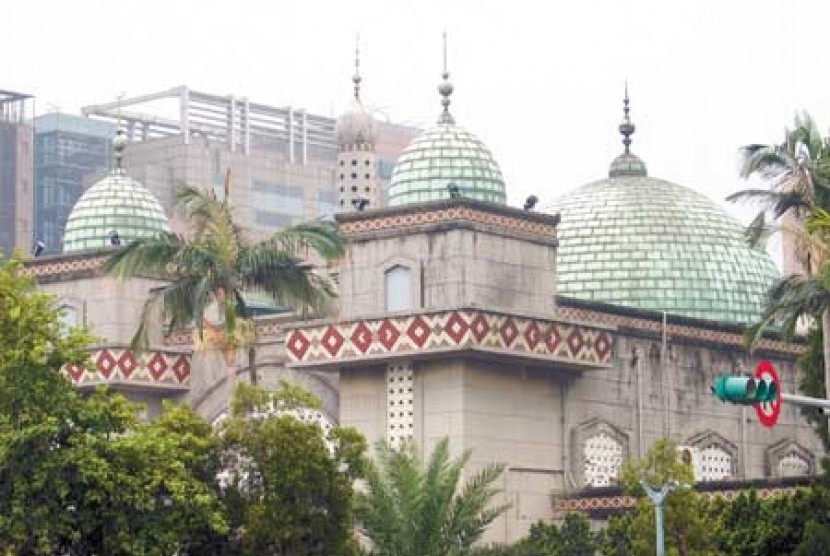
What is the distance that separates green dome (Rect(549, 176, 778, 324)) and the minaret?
26.8 feet

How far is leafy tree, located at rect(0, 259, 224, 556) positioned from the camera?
48.4 meters

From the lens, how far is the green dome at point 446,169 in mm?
61500

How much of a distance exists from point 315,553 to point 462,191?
1381cm

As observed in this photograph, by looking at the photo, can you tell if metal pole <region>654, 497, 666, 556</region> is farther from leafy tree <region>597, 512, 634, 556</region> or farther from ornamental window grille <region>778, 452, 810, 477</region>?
ornamental window grille <region>778, 452, 810, 477</region>

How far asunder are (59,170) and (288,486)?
109170 mm

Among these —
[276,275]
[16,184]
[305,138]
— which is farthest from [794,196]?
→ [305,138]

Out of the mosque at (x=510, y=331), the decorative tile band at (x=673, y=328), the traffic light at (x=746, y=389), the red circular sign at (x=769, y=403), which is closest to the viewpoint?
the traffic light at (x=746, y=389)

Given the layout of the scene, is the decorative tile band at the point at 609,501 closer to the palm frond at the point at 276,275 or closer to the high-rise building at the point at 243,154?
the palm frond at the point at 276,275

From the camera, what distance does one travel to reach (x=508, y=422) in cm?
5878

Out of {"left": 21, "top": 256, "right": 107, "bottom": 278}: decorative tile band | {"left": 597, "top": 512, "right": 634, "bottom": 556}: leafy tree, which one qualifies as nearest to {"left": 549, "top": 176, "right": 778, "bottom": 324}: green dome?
{"left": 21, "top": 256, "right": 107, "bottom": 278}: decorative tile band

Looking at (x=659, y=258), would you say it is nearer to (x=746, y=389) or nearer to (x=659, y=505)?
(x=659, y=505)

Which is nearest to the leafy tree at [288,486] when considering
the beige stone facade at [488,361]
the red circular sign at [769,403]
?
the beige stone facade at [488,361]

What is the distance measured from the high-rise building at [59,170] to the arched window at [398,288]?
96.5m

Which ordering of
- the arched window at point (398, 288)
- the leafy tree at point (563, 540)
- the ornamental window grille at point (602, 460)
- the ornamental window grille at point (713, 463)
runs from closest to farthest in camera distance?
the leafy tree at point (563, 540)
the arched window at point (398, 288)
the ornamental window grille at point (602, 460)
the ornamental window grille at point (713, 463)
